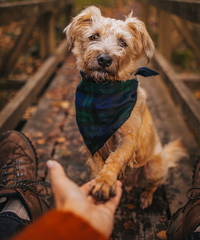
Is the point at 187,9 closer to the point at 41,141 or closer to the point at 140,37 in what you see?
the point at 140,37

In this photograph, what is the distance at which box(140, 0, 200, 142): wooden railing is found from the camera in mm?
2484

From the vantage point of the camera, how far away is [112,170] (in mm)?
1292

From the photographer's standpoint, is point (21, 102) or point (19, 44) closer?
point (21, 102)

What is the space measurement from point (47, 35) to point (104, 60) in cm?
405

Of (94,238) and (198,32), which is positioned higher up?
(94,238)

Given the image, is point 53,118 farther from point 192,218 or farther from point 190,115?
point 192,218

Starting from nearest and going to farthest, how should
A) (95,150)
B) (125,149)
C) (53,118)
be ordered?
(125,149)
(95,150)
(53,118)

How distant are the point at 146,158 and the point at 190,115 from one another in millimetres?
1164

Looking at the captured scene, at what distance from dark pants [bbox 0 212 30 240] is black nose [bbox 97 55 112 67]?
4.00 feet

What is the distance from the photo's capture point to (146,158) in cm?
193

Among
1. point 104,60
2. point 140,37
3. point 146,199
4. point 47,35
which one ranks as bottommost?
point 146,199

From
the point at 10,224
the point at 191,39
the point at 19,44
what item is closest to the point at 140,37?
the point at 10,224

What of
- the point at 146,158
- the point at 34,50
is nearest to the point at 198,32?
the point at 34,50

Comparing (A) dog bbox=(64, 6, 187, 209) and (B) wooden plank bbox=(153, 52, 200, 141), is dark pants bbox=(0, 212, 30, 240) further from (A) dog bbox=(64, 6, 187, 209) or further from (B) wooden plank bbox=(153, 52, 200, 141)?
(B) wooden plank bbox=(153, 52, 200, 141)
